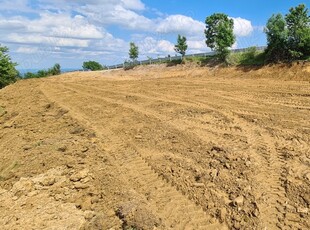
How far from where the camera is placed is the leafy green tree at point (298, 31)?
2072 cm

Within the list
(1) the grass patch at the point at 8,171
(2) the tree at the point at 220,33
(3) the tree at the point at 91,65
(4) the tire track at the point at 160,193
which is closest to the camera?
(4) the tire track at the point at 160,193

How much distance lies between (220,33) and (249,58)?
4310mm

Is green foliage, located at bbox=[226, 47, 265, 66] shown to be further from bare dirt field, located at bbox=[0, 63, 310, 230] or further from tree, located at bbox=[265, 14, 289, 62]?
bare dirt field, located at bbox=[0, 63, 310, 230]

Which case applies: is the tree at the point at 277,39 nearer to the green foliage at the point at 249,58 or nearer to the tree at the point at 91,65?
the green foliage at the point at 249,58

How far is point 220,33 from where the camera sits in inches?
1102

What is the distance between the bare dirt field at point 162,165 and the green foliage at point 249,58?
1002 cm

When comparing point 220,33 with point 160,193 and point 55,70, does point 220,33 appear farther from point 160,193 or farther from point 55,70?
point 55,70

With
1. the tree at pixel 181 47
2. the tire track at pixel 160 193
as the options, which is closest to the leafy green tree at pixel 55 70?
the tree at pixel 181 47

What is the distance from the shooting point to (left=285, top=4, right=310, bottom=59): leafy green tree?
2072 cm

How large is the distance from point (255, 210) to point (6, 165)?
6.18 metres

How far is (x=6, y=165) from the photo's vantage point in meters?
8.62

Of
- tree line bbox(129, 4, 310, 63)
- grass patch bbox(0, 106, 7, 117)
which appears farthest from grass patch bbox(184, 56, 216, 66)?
grass patch bbox(0, 106, 7, 117)

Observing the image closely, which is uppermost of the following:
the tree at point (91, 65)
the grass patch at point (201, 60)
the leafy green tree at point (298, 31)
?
the leafy green tree at point (298, 31)

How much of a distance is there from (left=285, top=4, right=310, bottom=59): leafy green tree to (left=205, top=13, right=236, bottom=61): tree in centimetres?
567
